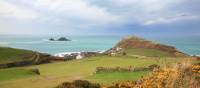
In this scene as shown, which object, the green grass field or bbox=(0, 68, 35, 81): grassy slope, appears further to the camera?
bbox=(0, 68, 35, 81): grassy slope

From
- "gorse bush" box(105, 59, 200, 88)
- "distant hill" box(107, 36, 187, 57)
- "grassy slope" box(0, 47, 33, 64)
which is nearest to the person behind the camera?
"gorse bush" box(105, 59, 200, 88)

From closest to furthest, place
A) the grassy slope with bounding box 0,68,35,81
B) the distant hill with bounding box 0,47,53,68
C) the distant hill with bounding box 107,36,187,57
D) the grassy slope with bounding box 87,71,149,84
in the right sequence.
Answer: the grassy slope with bounding box 87,71,149,84 → the grassy slope with bounding box 0,68,35,81 → the distant hill with bounding box 0,47,53,68 → the distant hill with bounding box 107,36,187,57

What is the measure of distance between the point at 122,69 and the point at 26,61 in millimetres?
13742

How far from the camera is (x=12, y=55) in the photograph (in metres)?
35.7

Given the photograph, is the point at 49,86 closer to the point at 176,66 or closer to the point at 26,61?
the point at 176,66

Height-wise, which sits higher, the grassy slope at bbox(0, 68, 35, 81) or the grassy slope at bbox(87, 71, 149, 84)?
the grassy slope at bbox(0, 68, 35, 81)

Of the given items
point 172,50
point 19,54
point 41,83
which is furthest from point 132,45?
point 41,83

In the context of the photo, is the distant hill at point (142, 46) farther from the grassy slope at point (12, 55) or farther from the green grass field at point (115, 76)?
the green grass field at point (115, 76)

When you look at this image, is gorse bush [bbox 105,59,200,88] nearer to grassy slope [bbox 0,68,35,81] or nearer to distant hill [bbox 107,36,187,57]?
grassy slope [bbox 0,68,35,81]

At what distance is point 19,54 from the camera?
119 feet

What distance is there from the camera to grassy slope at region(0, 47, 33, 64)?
34.5 m

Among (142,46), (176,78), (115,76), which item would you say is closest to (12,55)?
(115,76)

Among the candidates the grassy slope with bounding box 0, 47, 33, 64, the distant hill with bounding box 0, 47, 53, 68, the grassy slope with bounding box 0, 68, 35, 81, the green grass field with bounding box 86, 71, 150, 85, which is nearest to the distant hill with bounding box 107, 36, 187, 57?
the distant hill with bounding box 0, 47, 53, 68

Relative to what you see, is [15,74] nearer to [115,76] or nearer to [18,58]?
[115,76]
